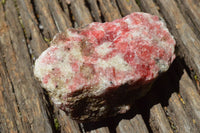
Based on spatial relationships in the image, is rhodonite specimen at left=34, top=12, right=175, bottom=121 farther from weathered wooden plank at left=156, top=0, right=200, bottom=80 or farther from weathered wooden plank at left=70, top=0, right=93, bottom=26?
weathered wooden plank at left=70, top=0, right=93, bottom=26

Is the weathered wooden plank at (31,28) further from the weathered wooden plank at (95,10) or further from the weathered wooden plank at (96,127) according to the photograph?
the weathered wooden plank at (96,127)

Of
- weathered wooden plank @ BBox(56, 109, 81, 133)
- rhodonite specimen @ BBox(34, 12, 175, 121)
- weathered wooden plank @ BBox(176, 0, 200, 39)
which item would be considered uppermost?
weathered wooden plank @ BBox(176, 0, 200, 39)

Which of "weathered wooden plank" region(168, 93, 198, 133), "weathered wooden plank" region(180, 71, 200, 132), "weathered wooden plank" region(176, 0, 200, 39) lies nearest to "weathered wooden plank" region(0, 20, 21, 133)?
"weathered wooden plank" region(168, 93, 198, 133)

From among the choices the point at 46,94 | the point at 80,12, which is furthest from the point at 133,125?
the point at 80,12

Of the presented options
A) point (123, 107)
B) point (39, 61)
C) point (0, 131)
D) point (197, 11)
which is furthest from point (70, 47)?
point (197, 11)

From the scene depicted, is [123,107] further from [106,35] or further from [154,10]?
[154,10]

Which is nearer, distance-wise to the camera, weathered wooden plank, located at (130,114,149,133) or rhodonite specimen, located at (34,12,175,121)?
rhodonite specimen, located at (34,12,175,121)
